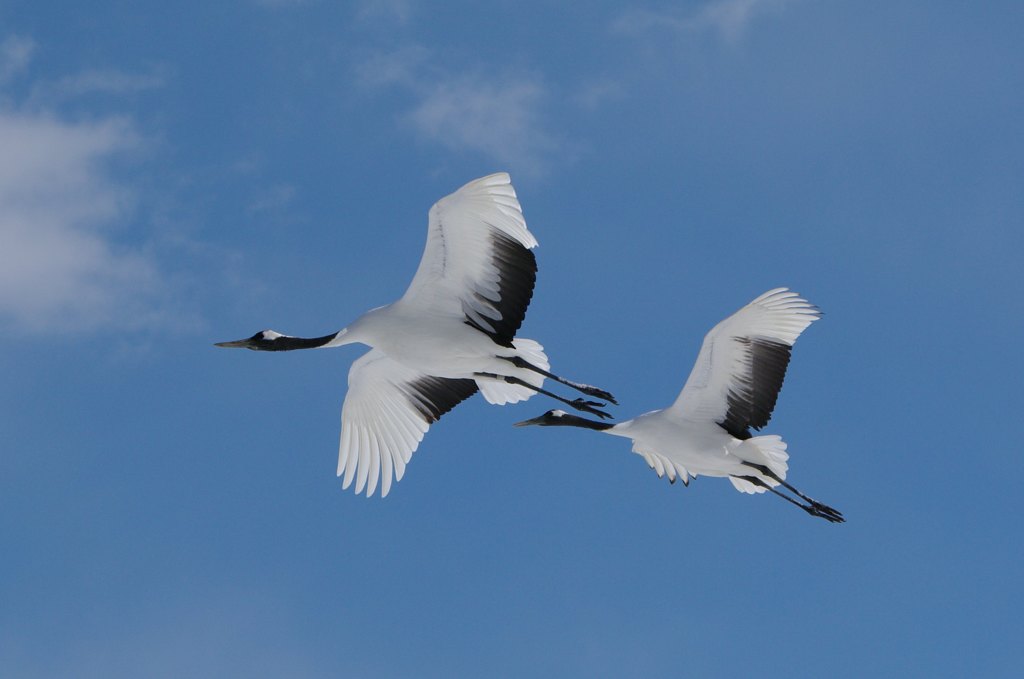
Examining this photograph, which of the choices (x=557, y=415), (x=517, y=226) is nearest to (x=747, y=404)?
(x=557, y=415)

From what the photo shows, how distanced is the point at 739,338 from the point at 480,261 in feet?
12.2

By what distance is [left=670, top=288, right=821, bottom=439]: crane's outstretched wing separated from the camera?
21125 mm

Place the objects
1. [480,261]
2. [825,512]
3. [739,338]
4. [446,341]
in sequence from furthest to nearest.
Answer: [825,512] < [739,338] < [446,341] < [480,261]

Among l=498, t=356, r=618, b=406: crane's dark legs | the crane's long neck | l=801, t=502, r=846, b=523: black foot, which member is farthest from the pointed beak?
l=801, t=502, r=846, b=523: black foot

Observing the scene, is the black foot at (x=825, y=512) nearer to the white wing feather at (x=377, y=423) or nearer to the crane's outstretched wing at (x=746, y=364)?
the crane's outstretched wing at (x=746, y=364)

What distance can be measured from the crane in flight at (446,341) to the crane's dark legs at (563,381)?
0.01 m

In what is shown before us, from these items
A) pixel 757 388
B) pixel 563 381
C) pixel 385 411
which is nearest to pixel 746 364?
pixel 757 388

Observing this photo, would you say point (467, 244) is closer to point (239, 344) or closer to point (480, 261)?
point (480, 261)

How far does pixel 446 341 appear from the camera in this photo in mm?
20312

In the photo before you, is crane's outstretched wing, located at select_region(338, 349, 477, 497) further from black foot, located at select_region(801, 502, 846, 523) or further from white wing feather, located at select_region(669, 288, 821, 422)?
black foot, located at select_region(801, 502, 846, 523)

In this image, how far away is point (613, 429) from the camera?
74.2 feet

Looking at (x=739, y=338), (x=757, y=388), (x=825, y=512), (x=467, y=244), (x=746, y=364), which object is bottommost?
(x=825, y=512)

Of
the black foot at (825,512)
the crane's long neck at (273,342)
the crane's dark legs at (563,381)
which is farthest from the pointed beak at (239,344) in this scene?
the black foot at (825,512)

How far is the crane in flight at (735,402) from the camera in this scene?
21.2m
